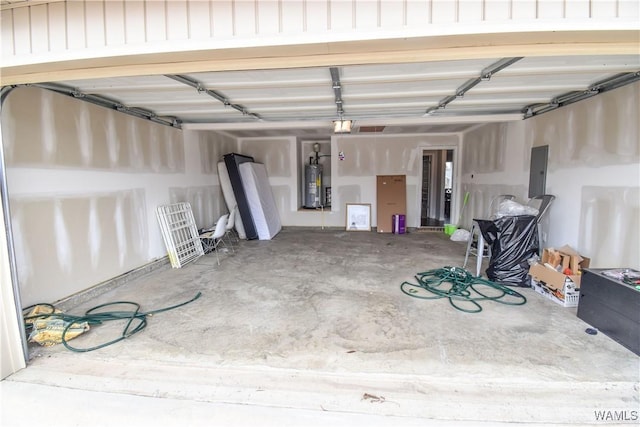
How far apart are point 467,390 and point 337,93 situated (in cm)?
269

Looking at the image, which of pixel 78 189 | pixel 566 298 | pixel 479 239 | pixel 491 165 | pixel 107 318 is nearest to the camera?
pixel 107 318

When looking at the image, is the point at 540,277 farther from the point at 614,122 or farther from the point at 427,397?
the point at 427,397

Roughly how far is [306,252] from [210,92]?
304cm

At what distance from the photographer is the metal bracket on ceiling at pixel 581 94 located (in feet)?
8.38

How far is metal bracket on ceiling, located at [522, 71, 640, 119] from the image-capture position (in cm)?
255

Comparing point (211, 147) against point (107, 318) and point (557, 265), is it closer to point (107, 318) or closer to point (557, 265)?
point (107, 318)

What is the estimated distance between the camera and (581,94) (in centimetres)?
305

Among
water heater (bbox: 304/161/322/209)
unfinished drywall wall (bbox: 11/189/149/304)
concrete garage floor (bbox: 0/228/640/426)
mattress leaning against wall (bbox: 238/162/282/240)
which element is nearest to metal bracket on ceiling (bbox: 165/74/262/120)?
unfinished drywall wall (bbox: 11/189/149/304)

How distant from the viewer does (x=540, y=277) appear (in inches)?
124

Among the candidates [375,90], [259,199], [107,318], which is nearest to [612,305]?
[375,90]

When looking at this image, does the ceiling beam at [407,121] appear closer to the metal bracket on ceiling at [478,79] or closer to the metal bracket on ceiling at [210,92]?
the metal bracket on ceiling at [210,92]

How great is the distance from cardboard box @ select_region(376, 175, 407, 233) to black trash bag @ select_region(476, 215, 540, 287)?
3.54m

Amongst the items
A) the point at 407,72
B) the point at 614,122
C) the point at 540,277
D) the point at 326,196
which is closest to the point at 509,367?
the point at 540,277

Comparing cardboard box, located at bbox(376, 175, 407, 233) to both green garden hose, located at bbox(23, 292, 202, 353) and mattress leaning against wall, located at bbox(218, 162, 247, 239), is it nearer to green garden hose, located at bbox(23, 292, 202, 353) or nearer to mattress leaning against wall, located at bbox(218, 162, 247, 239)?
mattress leaning against wall, located at bbox(218, 162, 247, 239)
